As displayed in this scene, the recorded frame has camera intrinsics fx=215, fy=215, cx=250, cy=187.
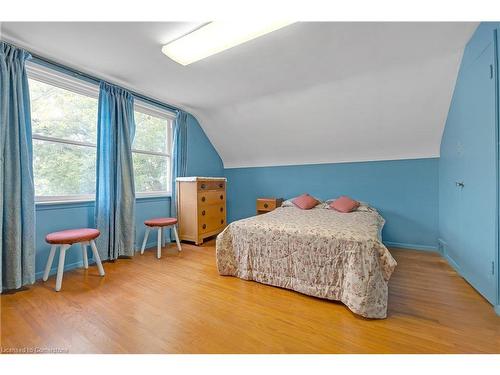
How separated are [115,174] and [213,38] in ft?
6.58

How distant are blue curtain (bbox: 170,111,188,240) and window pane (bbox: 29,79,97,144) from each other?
1156mm

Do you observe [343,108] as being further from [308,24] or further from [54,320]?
[54,320]

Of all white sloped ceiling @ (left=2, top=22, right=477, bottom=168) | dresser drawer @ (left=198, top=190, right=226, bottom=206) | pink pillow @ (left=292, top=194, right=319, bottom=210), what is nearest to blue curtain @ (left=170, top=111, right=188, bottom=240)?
white sloped ceiling @ (left=2, top=22, right=477, bottom=168)

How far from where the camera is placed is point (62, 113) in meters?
2.45

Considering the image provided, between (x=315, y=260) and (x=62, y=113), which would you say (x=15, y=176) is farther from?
(x=315, y=260)

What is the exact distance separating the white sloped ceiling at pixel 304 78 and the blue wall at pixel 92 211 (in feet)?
1.58

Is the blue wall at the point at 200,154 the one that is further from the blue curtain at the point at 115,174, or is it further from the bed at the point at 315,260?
the bed at the point at 315,260

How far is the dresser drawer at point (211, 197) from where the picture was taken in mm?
3482

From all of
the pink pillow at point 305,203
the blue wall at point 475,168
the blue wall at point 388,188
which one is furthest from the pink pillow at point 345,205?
the blue wall at point 475,168

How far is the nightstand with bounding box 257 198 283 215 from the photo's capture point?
13.2 feet

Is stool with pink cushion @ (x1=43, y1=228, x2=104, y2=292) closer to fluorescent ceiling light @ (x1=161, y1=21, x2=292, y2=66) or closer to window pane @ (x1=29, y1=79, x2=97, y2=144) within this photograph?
window pane @ (x1=29, y1=79, x2=97, y2=144)

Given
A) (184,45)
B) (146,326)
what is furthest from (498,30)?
(146,326)

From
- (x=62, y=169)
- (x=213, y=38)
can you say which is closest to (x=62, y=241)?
(x=62, y=169)
